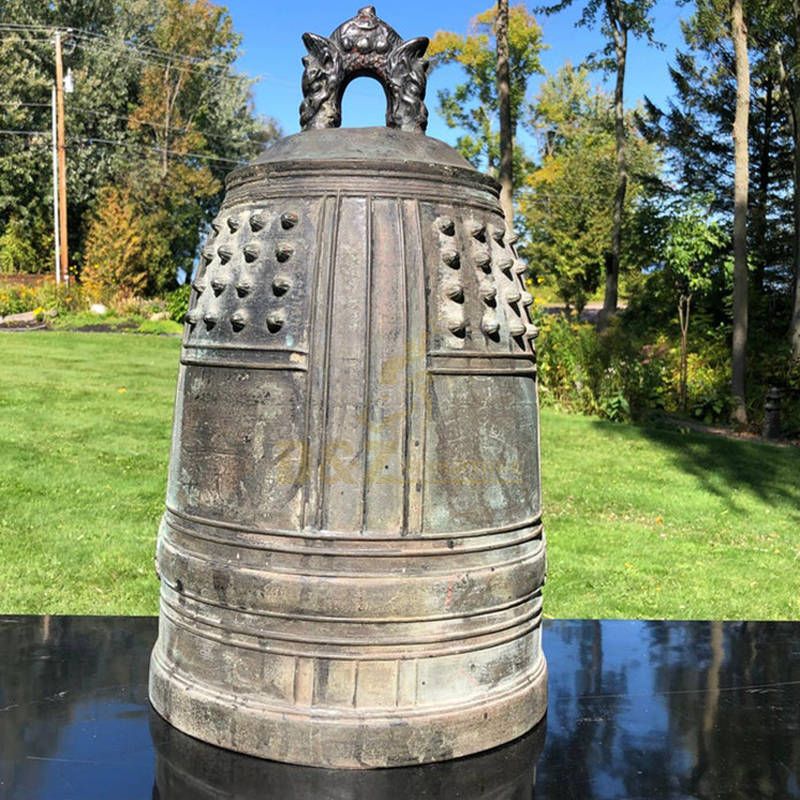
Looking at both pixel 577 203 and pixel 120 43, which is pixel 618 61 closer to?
pixel 577 203

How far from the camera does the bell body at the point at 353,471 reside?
2697 millimetres

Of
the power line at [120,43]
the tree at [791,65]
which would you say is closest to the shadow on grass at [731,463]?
the tree at [791,65]

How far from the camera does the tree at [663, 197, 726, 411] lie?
776 inches

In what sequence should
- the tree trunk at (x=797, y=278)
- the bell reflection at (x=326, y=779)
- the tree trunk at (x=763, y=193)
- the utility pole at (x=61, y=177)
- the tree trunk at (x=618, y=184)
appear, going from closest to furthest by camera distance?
1. the bell reflection at (x=326, y=779)
2. the tree trunk at (x=797, y=278)
3. the tree trunk at (x=618, y=184)
4. the tree trunk at (x=763, y=193)
5. the utility pole at (x=61, y=177)

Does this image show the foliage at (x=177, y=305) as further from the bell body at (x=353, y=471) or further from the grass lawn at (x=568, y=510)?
the bell body at (x=353, y=471)

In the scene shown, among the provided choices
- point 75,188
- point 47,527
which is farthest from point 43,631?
point 75,188

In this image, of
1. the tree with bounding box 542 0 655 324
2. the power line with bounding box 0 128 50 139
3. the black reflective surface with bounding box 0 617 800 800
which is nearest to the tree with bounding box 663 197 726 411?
the tree with bounding box 542 0 655 324

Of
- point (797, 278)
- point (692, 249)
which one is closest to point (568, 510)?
point (797, 278)

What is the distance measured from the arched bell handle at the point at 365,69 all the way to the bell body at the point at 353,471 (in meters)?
0.18

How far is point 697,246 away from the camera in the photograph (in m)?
19.8

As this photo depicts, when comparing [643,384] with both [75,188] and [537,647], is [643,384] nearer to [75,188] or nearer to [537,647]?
[537,647]

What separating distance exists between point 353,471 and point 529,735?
1186 mm

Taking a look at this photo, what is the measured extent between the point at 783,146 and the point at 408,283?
22.8m

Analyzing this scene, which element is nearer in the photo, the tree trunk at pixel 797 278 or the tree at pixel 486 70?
the tree trunk at pixel 797 278
